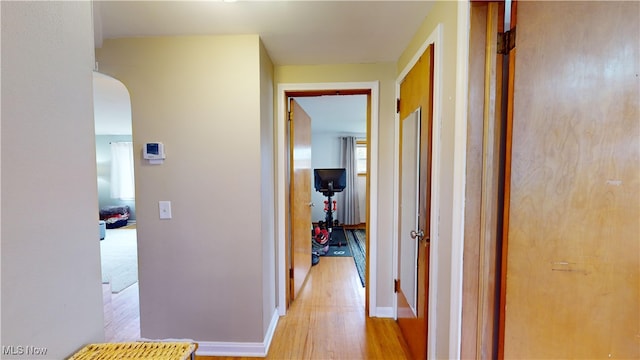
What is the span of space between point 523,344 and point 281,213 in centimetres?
172

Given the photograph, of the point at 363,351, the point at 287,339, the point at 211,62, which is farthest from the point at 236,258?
the point at 211,62

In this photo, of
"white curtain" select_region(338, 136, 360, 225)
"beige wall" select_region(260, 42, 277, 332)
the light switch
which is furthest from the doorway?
the light switch

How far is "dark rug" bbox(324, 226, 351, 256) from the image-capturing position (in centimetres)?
387

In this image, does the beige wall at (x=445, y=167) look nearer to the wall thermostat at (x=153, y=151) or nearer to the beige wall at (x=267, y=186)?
the beige wall at (x=267, y=186)

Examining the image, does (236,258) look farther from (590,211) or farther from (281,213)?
(590,211)

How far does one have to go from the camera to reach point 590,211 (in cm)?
97

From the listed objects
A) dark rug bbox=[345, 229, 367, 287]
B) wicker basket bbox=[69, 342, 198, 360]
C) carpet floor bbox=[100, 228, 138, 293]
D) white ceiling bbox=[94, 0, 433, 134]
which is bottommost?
carpet floor bbox=[100, 228, 138, 293]

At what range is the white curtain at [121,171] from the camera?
588cm

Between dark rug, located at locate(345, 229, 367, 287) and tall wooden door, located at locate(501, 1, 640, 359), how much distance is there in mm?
1963

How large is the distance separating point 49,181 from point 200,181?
3.81 ft

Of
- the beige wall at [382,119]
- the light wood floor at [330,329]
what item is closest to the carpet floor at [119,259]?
the light wood floor at [330,329]

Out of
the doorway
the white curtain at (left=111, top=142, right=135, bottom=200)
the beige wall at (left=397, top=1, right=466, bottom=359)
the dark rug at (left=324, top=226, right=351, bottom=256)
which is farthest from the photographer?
the white curtain at (left=111, top=142, right=135, bottom=200)

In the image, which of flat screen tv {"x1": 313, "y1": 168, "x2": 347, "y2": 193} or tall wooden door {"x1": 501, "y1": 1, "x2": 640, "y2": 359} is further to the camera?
flat screen tv {"x1": 313, "y1": 168, "x2": 347, "y2": 193}

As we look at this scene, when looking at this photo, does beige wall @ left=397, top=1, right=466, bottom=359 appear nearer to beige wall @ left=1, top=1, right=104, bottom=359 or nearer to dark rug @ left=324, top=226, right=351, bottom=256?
beige wall @ left=1, top=1, right=104, bottom=359
